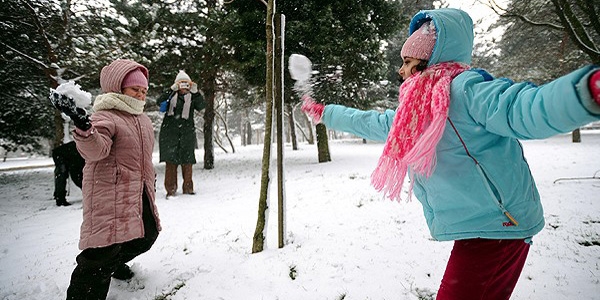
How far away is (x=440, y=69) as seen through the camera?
1450 millimetres

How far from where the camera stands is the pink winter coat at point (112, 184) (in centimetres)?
206

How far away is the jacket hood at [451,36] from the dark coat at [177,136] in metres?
5.67

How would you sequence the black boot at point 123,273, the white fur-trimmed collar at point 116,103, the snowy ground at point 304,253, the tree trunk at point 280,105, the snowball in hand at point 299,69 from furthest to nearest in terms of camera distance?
the tree trunk at point 280,105 → the black boot at point 123,273 → the snowy ground at point 304,253 → the snowball in hand at point 299,69 → the white fur-trimmed collar at point 116,103

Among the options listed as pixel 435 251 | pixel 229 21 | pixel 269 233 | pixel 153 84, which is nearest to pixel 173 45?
pixel 153 84

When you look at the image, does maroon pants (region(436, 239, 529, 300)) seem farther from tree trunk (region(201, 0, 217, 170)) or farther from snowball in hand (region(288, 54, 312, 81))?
tree trunk (region(201, 0, 217, 170))

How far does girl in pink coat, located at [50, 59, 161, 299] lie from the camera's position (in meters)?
2.05

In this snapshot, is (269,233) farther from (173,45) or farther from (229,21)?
(173,45)

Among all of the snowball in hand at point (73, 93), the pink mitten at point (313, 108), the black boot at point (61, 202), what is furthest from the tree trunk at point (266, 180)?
the black boot at point (61, 202)

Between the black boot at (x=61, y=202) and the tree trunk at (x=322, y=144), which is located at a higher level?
the tree trunk at (x=322, y=144)

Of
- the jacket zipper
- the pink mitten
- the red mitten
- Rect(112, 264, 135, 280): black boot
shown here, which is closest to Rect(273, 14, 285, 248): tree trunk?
the pink mitten

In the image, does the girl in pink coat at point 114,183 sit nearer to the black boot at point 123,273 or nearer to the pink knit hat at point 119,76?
the pink knit hat at point 119,76

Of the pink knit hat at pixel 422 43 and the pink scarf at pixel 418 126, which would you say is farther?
the pink knit hat at pixel 422 43

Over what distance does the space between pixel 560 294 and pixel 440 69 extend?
2492 millimetres

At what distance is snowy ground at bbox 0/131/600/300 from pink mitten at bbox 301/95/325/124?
5.39 feet
